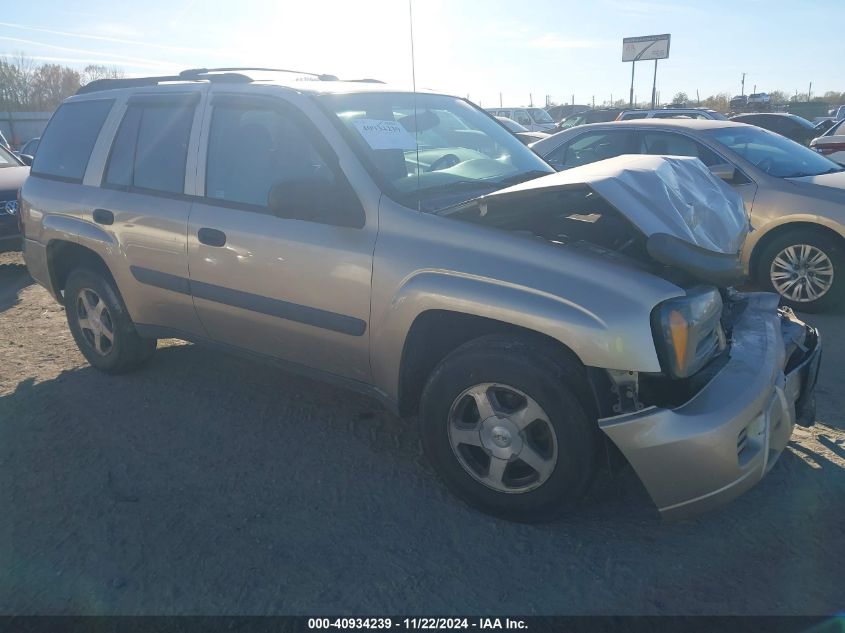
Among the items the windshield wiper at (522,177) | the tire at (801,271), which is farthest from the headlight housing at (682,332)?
the tire at (801,271)

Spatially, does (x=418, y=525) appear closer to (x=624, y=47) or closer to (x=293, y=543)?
(x=293, y=543)

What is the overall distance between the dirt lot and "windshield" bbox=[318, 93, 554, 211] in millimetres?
1411

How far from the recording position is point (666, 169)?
3139 mm

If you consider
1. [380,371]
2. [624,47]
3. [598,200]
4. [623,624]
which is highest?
[624,47]

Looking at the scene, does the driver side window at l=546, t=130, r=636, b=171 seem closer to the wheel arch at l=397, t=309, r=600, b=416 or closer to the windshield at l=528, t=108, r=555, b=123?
the wheel arch at l=397, t=309, r=600, b=416

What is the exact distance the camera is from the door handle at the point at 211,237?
3607 millimetres

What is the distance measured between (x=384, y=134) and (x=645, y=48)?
32.3 metres

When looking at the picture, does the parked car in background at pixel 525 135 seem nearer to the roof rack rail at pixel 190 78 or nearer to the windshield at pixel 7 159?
the roof rack rail at pixel 190 78

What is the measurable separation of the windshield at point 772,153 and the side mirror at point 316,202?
456cm

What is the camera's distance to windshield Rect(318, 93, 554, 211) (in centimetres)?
331

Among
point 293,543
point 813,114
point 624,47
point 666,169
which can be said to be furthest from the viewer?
point 813,114

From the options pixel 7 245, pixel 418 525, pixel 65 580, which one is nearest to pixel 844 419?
pixel 418 525

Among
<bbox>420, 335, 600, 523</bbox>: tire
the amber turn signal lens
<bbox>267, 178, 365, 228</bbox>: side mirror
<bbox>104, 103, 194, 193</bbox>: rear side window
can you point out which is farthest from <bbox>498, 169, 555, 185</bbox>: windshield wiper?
<bbox>104, 103, 194, 193</bbox>: rear side window

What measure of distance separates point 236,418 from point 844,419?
11.5ft
